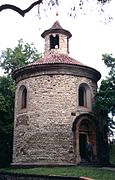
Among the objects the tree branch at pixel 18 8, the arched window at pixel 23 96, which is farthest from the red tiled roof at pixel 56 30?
the tree branch at pixel 18 8

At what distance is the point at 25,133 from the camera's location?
72.5 ft

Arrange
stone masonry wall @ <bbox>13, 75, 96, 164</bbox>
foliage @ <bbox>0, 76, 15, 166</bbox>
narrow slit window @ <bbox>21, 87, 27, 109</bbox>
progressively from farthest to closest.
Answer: foliage @ <bbox>0, 76, 15, 166</bbox>, narrow slit window @ <bbox>21, 87, 27, 109</bbox>, stone masonry wall @ <bbox>13, 75, 96, 164</bbox>

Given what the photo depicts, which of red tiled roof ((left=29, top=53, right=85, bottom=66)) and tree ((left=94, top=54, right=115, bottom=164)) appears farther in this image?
red tiled roof ((left=29, top=53, right=85, bottom=66))

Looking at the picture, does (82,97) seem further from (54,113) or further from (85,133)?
(54,113)

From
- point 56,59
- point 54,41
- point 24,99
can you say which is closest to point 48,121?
point 24,99

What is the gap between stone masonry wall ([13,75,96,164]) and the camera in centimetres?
2105

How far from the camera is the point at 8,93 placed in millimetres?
30656

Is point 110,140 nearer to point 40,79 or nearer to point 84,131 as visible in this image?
point 84,131

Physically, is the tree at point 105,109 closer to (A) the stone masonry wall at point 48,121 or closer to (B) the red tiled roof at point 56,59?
(A) the stone masonry wall at point 48,121

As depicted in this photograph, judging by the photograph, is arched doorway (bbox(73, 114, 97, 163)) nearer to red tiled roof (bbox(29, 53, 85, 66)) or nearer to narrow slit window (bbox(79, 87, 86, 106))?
narrow slit window (bbox(79, 87, 86, 106))

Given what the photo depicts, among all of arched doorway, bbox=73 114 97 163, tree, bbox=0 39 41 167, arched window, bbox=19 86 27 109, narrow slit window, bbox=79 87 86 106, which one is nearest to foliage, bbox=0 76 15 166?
tree, bbox=0 39 41 167

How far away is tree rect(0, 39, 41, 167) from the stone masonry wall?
5461 millimetres

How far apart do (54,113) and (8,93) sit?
9979mm

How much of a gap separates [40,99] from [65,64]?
9.36 ft
